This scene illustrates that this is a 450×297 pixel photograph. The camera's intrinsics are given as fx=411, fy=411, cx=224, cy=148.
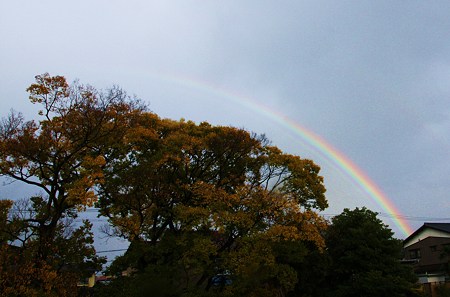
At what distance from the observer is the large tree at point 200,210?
16.2 meters

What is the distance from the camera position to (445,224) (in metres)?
41.6

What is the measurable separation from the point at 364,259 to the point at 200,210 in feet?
33.5

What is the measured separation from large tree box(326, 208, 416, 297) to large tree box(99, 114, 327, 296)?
15.2ft

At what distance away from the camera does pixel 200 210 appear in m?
16.2

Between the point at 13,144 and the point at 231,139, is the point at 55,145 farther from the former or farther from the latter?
the point at 231,139

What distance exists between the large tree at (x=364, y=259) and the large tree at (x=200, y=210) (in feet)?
15.2

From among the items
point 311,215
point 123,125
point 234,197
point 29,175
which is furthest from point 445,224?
point 29,175

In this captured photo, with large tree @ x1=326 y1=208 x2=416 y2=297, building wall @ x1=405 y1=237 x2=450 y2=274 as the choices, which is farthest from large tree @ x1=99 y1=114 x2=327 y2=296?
building wall @ x1=405 y1=237 x2=450 y2=274

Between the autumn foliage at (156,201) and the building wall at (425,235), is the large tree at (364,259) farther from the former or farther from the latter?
the building wall at (425,235)

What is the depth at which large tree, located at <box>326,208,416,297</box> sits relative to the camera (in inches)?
803

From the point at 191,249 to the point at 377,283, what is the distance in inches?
396

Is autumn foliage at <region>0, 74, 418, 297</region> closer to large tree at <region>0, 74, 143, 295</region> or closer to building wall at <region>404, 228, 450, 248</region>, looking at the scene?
large tree at <region>0, 74, 143, 295</region>

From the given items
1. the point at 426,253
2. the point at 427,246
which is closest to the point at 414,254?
the point at 426,253

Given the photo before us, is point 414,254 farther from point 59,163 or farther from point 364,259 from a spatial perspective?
point 59,163
